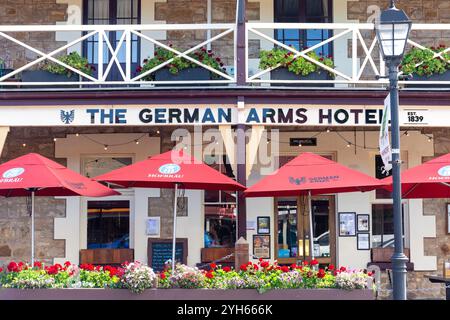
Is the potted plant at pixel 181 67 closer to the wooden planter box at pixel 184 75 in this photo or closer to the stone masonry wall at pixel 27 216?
the wooden planter box at pixel 184 75

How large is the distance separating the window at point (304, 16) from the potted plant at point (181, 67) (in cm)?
210

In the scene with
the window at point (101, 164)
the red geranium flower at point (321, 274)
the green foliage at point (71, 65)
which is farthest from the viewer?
the window at point (101, 164)

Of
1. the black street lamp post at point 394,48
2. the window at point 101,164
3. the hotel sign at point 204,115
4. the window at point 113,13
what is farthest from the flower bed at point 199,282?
the window at point 113,13

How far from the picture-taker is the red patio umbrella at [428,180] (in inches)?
426

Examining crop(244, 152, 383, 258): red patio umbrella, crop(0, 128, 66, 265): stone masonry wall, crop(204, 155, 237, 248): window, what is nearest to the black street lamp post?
crop(244, 152, 383, 258): red patio umbrella

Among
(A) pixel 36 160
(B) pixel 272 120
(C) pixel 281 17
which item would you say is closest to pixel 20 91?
(A) pixel 36 160

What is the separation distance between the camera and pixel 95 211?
47.9ft

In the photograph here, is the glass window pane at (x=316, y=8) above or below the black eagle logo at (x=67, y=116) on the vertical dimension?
above

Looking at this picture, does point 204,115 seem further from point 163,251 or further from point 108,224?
point 108,224

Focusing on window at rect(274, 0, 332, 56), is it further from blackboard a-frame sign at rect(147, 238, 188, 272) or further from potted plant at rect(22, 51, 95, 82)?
blackboard a-frame sign at rect(147, 238, 188, 272)

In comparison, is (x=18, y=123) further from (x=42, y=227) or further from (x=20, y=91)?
(x=42, y=227)

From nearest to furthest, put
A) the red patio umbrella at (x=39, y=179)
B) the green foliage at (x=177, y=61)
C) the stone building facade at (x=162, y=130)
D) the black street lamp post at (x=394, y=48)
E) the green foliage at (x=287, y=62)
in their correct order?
1. the black street lamp post at (x=394, y=48)
2. the red patio umbrella at (x=39, y=179)
3. the green foliage at (x=287, y=62)
4. the green foliage at (x=177, y=61)
5. the stone building facade at (x=162, y=130)

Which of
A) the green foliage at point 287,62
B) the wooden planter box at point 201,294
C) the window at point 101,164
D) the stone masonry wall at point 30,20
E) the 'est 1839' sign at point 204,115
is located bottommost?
the wooden planter box at point 201,294

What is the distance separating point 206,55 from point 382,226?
4712 millimetres
